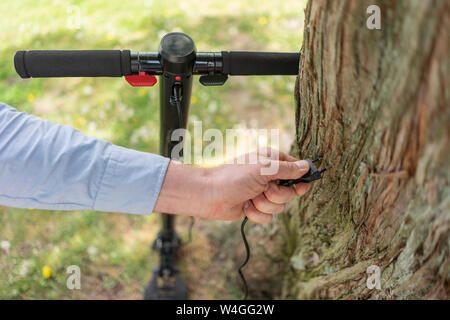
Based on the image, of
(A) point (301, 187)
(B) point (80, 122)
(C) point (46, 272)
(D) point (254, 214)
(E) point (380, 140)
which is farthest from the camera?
(B) point (80, 122)

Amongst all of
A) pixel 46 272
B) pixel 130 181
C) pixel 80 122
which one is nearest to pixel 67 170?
pixel 130 181

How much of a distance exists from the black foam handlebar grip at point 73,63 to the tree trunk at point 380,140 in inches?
24.1

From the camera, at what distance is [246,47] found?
→ 349cm

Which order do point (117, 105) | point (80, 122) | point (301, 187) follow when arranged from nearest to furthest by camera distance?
point (301, 187), point (80, 122), point (117, 105)

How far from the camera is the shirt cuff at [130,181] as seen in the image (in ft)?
4.25

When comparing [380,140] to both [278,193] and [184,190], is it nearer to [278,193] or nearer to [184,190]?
[278,193]

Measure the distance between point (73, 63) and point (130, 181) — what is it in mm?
448

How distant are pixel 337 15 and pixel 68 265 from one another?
81.7 inches

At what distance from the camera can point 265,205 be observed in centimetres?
139

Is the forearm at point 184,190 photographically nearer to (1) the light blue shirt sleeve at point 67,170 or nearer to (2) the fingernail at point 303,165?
(1) the light blue shirt sleeve at point 67,170

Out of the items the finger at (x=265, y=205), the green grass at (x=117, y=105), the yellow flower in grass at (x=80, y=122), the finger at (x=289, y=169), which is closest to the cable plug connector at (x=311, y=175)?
the finger at (x=289, y=169)

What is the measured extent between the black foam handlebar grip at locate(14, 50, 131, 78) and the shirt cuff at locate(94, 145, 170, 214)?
0.29 m

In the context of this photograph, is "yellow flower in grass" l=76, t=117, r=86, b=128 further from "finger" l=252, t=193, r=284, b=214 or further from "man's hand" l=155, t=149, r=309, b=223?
"finger" l=252, t=193, r=284, b=214

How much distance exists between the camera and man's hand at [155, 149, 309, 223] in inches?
51.9
